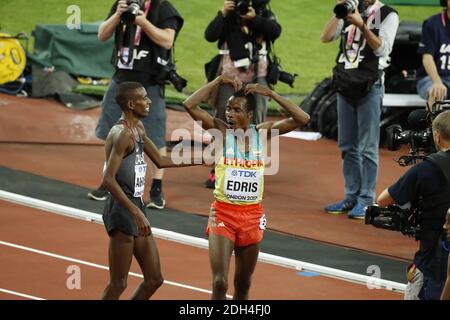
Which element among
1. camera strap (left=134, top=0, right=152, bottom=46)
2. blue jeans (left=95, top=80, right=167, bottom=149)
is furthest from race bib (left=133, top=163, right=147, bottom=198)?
camera strap (left=134, top=0, right=152, bottom=46)

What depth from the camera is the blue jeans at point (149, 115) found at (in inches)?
474

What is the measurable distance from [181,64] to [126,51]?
8.71 meters

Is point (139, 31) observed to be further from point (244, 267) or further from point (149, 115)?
point (244, 267)

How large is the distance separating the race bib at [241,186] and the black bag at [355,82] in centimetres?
361

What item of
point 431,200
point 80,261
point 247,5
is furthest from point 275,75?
point 431,200

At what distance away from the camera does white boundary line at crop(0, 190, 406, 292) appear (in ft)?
32.8

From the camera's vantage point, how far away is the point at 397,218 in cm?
812

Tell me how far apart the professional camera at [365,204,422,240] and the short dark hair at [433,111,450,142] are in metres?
0.55

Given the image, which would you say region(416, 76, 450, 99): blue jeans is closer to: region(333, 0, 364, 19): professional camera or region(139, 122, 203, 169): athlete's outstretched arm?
region(333, 0, 364, 19): professional camera

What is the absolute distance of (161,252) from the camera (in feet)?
35.0

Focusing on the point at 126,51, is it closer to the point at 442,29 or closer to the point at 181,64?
the point at 442,29

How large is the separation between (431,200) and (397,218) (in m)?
0.35
